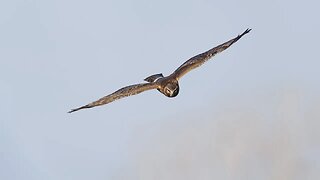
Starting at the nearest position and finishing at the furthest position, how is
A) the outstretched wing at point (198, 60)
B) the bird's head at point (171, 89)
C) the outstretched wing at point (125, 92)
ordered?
the outstretched wing at point (125, 92)
the bird's head at point (171, 89)
the outstretched wing at point (198, 60)

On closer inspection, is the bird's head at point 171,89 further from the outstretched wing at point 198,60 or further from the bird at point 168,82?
the outstretched wing at point 198,60

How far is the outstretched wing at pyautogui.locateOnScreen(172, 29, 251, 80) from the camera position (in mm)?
87244

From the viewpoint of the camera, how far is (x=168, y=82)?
85.1m

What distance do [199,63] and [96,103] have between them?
1521 centimetres

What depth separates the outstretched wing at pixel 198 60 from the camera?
87244mm

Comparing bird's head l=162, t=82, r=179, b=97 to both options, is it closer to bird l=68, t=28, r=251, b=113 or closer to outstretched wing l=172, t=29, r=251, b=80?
bird l=68, t=28, r=251, b=113

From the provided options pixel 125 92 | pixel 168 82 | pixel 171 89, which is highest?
pixel 125 92

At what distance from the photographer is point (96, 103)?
81.7 metres

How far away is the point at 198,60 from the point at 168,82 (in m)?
5.80


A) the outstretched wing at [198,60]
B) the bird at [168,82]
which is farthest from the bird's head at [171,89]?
the outstretched wing at [198,60]

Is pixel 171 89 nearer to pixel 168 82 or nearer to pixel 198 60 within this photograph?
pixel 168 82

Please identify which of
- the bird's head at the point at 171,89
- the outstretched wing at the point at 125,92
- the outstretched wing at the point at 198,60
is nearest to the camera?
the outstretched wing at the point at 125,92

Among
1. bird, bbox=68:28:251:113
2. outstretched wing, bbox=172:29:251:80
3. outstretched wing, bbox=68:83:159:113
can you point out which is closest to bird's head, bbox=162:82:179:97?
bird, bbox=68:28:251:113

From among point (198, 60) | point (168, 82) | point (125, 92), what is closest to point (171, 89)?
point (168, 82)
